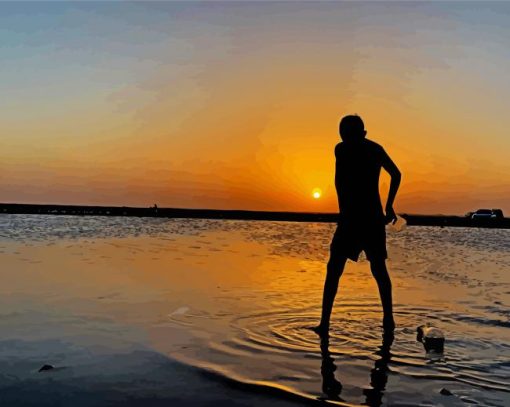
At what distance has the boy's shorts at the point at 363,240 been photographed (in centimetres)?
673

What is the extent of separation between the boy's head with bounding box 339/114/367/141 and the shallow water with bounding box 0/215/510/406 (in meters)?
2.17

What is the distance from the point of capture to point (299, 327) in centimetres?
702

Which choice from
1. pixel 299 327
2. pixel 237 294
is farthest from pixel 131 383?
pixel 237 294

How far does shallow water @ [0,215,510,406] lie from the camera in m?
4.95

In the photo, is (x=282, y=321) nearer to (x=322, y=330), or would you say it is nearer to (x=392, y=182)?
(x=322, y=330)

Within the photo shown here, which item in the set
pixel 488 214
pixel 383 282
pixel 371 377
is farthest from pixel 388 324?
pixel 488 214

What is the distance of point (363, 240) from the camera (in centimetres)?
674

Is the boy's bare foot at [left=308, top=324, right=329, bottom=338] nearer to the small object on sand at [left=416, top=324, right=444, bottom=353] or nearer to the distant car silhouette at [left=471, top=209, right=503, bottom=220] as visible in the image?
the small object on sand at [left=416, top=324, right=444, bottom=353]

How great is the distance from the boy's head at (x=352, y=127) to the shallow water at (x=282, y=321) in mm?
2165

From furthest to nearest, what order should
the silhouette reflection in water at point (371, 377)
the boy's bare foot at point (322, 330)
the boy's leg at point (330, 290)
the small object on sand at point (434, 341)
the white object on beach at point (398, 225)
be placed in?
the white object on beach at point (398, 225)
the boy's leg at point (330, 290)
the boy's bare foot at point (322, 330)
the small object on sand at point (434, 341)
the silhouette reflection in water at point (371, 377)

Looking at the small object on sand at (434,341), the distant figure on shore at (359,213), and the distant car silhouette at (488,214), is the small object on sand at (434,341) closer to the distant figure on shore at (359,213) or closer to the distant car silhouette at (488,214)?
the distant figure on shore at (359,213)

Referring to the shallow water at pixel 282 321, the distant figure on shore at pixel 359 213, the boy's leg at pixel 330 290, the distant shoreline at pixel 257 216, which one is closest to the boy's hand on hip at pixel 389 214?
the distant figure on shore at pixel 359 213

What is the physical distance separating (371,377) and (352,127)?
9.59ft

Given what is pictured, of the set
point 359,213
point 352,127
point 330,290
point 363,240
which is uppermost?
point 352,127
